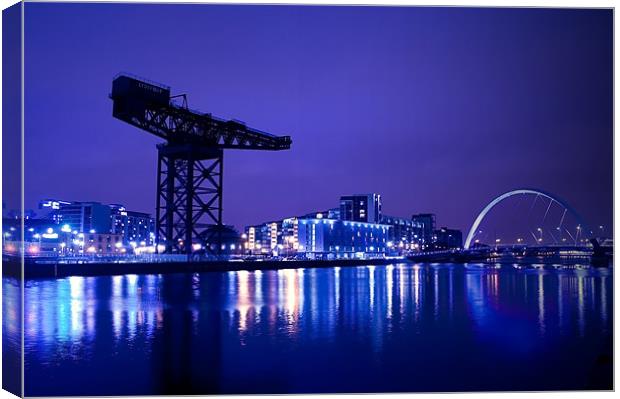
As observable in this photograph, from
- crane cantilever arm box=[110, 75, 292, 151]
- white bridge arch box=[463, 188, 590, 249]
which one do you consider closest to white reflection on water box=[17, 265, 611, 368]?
crane cantilever arm box=[110, 75, 292, 151]

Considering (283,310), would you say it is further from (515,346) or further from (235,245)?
(235,245)

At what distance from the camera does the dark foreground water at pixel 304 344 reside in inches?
385

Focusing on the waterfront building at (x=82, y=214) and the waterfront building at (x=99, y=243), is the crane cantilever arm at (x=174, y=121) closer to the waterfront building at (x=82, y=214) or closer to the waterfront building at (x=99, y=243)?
the waterfront building at (x=99, y=243)

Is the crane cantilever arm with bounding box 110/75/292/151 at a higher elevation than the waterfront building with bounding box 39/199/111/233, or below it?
higher

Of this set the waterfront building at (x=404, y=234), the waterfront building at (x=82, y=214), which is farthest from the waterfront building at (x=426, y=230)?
the waterfront building at (x=82, y=214)

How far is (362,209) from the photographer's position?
319 feet

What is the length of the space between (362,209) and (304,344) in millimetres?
84882

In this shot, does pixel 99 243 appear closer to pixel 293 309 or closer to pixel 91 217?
pixel 91 217

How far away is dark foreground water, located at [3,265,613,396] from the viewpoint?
977 centimetres

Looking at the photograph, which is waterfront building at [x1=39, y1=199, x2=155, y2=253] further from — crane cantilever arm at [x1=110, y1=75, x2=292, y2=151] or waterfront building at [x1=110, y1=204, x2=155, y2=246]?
crane cantilever arm at [x1=110, y1=75, x2=292, y2=151]

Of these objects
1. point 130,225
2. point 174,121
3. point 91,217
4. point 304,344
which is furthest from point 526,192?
point 130,225

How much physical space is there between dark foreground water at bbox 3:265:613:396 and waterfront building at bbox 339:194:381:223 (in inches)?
2899

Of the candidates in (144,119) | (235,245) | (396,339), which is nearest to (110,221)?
(235,245)

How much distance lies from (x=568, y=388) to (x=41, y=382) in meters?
8.08
